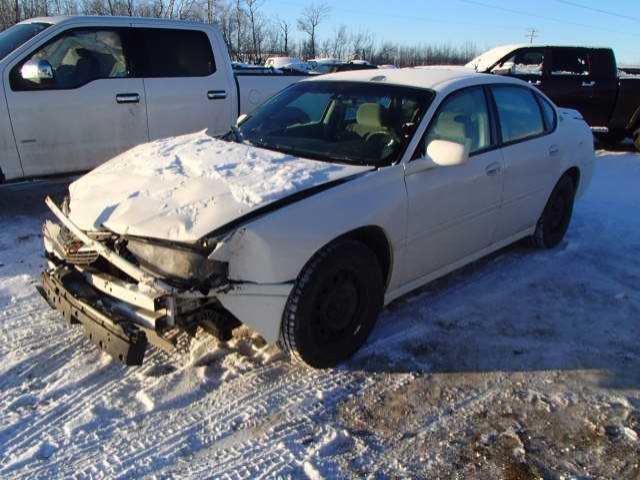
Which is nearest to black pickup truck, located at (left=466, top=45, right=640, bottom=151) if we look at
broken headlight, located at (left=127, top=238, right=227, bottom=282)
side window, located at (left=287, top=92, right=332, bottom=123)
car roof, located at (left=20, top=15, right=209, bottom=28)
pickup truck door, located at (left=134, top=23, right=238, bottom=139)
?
pickup truck door, located at (left=134, top=23, right=238, bottom=139)

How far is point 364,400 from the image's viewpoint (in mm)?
3125

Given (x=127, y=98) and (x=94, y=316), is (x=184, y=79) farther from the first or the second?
(x=94, y=316)

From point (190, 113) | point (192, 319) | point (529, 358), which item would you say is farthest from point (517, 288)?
point (190, 113)

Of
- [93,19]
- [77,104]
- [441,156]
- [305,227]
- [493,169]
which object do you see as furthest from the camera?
[93,19]

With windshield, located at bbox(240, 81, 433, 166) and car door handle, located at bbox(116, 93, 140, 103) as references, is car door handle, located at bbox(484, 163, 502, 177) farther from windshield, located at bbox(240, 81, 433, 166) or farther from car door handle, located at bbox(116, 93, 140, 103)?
car door handle, located at bbox(116, 93, 140, 103)

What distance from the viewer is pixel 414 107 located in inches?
152

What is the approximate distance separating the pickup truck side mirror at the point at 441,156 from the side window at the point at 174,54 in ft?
13.3

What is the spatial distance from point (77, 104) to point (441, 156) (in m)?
4.17

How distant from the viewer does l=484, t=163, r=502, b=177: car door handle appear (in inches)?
164

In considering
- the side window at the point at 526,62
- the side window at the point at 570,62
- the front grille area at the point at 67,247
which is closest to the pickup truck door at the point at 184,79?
the front grille area at the point at 67,247

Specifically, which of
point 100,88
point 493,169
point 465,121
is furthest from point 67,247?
point 100,88

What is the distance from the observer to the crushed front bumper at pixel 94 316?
2.85m

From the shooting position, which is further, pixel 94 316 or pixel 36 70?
pixel 36 70

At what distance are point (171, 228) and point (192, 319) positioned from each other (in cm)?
47
